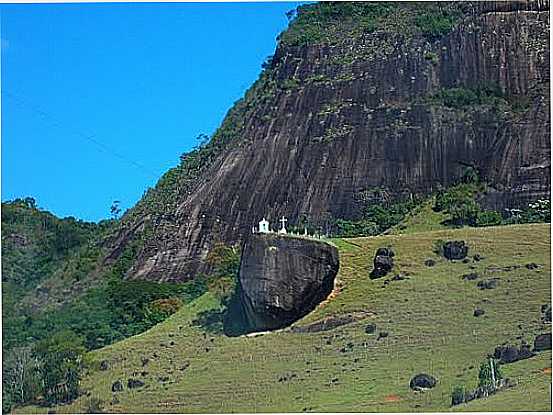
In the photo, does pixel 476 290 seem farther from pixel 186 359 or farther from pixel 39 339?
pixel 39 339

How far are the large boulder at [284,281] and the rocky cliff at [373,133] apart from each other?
36.0 ft

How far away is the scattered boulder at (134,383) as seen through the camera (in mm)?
19219

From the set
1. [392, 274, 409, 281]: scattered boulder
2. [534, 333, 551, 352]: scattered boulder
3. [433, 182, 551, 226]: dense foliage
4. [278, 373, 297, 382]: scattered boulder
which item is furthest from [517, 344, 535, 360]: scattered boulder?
[433, 182, 551, 226]: dense foliage

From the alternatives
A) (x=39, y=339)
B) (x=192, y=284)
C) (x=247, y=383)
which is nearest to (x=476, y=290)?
(x=247, y=383)

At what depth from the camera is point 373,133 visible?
35.6m

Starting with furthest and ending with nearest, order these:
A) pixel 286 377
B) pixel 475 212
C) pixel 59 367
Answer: pixel 475 212 → pixel 59 367 → pixel 286 377

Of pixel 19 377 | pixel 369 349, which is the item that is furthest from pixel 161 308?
pixel 369 349

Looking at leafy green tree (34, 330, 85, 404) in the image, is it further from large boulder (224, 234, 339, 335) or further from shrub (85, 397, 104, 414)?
large boulder (224, 234, 339, 335)

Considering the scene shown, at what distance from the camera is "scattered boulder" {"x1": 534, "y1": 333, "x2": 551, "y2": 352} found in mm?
16953

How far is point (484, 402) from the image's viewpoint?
1335cm

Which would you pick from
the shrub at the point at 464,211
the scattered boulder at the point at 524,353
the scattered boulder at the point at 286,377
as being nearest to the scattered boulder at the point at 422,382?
the scattered boulder at the point at 524,353

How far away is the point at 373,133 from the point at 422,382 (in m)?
20.1

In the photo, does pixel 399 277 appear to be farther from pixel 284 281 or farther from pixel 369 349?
pixel 369 349

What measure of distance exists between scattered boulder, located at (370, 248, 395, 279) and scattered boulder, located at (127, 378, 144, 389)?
597 centimetres
